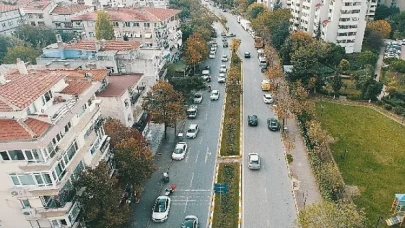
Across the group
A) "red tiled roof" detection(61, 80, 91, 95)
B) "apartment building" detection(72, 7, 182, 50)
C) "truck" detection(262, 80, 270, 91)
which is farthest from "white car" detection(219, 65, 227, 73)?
"red tiled roof" detection(61, 80, 91, 95)

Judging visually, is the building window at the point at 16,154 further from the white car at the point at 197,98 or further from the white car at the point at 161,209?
the white car at the point at 197,98

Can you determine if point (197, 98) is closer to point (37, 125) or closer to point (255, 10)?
point (37, 125)

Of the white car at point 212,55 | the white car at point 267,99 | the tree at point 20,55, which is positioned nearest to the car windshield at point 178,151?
the white car at point 267,99

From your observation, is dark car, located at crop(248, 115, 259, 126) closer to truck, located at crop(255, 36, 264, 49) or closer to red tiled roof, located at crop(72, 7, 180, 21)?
red tiled roof, located at crop(72, 7, 180, 21)

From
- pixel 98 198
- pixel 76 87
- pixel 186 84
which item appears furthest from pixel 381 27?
pixel 98 198

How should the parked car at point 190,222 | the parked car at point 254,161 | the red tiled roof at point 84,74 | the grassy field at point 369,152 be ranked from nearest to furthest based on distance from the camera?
the parked car at point 190,222, the red tiled roof at point 84,74, the grassy field at point 369,152, the parked car at point 254,161

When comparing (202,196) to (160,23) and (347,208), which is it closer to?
(347,208)
